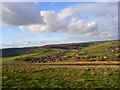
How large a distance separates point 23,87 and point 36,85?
1499mm

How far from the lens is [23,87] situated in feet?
35.6

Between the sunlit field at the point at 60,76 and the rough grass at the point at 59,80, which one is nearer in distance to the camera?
the rough grass at the point at 59,80

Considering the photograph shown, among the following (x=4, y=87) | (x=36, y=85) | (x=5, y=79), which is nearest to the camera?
(x=4, y=87)

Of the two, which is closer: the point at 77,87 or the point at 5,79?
the point at 77,87

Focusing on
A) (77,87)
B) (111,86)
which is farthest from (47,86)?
(111,86)

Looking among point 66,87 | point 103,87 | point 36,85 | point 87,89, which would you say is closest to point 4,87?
point 36,85

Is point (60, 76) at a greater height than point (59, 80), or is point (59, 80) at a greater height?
point (59, 80)

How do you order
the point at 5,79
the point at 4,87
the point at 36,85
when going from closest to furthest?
the point at 4,87 < the point at 36,85 < the point at 5,79

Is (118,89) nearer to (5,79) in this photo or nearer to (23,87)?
(23,87)

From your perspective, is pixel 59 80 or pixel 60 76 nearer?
pixel 59 80

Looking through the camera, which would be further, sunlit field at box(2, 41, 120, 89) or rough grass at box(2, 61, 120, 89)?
sunlit field at box(2, 41, 120, 89)

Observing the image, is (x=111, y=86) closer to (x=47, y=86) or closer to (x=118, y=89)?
(x=118, y=89)

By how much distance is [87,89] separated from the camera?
10781 millimetres

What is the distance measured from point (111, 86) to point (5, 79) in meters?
14.1
